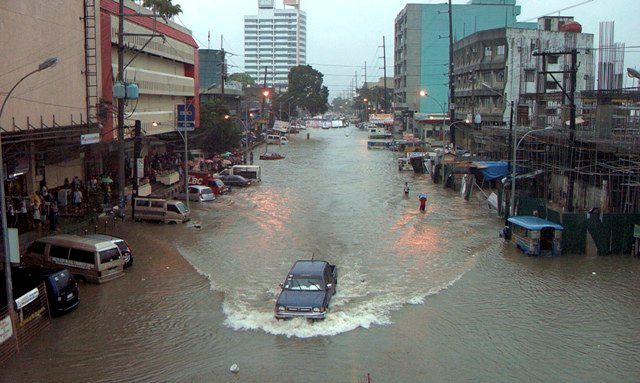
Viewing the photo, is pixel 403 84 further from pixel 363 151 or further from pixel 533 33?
pixel 533 33

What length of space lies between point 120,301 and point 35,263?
3.92 meters

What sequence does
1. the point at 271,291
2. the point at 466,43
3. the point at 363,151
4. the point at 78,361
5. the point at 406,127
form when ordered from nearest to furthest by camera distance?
the point at 78,361, the point at 271,291, the point at 466,43, the point at 363,151, the point at 406,127

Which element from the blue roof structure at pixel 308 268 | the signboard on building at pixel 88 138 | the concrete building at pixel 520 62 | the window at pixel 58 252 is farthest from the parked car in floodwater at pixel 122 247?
the concrete building at pixel 520 62

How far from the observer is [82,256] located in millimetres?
20297

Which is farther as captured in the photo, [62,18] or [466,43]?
[466,43]

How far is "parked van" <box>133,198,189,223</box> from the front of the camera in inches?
1214

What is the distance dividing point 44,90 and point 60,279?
11.2 m

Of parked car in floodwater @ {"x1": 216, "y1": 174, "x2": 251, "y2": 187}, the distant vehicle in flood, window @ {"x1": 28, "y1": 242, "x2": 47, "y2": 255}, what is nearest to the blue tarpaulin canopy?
parked car in floodwater @ {"x1": 216, "y1": 174, "x2": 251, "y2": 187}

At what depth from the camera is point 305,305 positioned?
55.0ft

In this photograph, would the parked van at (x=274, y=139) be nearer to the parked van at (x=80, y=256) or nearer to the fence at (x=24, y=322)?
the parked van at (x=80, y=256)

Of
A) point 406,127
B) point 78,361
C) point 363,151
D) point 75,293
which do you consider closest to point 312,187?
point 75,293

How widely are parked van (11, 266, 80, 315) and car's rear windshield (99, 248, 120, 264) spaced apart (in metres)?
2.66

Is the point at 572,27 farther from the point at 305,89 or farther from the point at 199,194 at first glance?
the point at 305,89

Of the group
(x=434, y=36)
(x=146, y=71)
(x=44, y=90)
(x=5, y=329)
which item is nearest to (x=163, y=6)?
(x=146, y=71)
